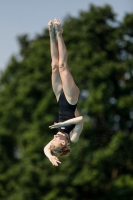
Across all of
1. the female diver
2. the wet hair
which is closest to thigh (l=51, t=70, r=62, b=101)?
the female diver

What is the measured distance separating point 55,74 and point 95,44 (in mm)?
18416

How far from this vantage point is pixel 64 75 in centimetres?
1175

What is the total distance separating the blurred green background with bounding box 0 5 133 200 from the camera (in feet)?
91.4

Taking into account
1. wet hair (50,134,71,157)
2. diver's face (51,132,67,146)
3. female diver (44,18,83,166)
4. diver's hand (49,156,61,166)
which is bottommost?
diver's hand (49,156,61,166)

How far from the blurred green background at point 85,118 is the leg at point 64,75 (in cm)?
1465

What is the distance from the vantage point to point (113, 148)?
88.3 feet

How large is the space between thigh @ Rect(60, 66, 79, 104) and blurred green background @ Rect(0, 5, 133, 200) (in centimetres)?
1462

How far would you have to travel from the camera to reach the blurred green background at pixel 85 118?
91.4 ft

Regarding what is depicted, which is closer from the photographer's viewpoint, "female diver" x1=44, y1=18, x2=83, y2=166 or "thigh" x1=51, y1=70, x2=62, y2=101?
"female diver" x1=44, y1=18, x2=83, y2=166

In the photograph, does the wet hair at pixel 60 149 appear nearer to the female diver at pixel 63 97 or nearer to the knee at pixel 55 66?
the female diver at pixel 63 97

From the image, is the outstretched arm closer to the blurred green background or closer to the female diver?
the female diver

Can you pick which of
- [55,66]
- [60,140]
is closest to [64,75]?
[55,66]

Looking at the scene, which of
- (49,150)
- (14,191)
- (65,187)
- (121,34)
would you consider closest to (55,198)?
(65,187)

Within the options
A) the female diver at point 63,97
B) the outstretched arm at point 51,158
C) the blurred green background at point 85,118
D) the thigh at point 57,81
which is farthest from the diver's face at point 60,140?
the blurred green background at point 85,118
